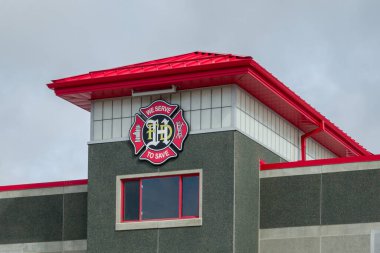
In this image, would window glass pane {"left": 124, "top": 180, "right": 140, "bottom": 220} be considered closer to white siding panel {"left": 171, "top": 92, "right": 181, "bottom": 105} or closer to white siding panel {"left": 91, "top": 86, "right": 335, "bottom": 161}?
white siding panel {"left": 91, "top": 86, "right": 335, "bottom": 161}

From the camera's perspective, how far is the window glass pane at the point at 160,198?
35.7 meters

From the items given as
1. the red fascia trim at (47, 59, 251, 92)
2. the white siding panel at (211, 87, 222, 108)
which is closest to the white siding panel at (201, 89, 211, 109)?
the white siding panel at (211, 87, 222, 108)

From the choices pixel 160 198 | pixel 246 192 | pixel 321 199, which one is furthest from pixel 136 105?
pixel 321 199

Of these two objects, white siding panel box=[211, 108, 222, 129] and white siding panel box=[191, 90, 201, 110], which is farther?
white siding panel box=[191, 90, 201, 110]

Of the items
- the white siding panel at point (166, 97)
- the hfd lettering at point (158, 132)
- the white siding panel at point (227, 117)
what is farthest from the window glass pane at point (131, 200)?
the white siding panel at point (227, 117)

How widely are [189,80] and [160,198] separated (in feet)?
12.6

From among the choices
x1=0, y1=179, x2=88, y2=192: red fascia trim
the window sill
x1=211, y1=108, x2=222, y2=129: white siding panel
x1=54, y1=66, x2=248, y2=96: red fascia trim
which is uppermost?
x1=54, y1=66, x2=248, y2=96: red fascia trim

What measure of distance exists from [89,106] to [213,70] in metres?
5.67

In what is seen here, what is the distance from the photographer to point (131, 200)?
36.3 m

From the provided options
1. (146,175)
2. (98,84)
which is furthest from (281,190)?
(98,84)

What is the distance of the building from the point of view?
35.1m

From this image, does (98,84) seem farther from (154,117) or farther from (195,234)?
(195,234)

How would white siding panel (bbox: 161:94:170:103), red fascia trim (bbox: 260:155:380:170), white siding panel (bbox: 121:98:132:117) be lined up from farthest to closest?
white siding panel (bbox: 121:98:132:117) < white siding panel (bbox: 161:94:170:103) < red fascia trim (bbox: 260:155:380:170)

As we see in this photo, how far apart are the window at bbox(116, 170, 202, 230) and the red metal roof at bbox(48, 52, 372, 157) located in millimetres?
2851
